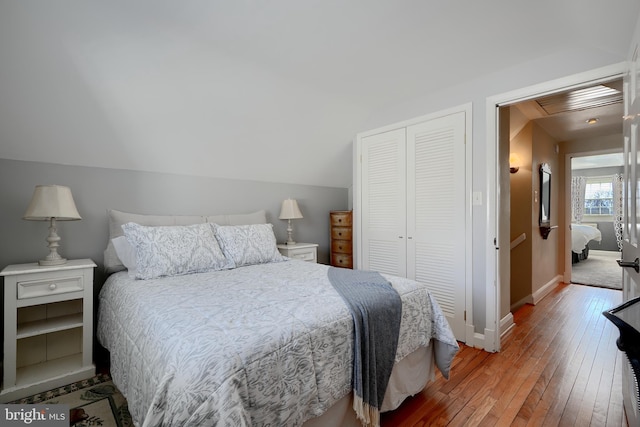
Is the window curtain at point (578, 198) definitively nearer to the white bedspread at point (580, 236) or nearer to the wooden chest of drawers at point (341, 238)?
the white bedspread at point (580, 236)

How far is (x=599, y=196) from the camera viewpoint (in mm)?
7887

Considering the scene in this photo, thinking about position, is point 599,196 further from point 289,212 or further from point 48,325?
point 48,325

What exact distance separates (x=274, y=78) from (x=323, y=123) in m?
0.86

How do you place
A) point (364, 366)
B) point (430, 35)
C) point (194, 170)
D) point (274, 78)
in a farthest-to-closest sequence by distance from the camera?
point (194, 170)
point (274, 78)
point (430, 35)
point (364, 366)

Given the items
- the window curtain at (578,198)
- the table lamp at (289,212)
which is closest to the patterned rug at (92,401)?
the table lamp at (289,212)

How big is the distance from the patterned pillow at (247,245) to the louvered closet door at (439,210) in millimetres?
1357

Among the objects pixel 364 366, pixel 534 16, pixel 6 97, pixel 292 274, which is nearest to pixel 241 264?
pixel 292 274

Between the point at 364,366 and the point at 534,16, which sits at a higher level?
the point at 534,16

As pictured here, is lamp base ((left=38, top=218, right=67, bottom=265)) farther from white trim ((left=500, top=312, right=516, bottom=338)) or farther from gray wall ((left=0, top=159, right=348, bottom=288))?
white trim ((left=500, top=312, right=516, bottom=338))

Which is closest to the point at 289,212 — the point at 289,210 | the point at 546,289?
the point at 289,210

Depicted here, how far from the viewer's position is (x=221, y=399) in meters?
0.92

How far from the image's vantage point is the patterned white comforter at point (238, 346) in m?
0.94

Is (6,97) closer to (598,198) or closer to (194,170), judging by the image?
(194,170)

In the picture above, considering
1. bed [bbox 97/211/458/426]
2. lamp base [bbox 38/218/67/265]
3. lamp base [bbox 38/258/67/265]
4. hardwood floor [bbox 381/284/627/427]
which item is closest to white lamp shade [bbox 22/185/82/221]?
lamp base [bbox 38/218/67/265]
